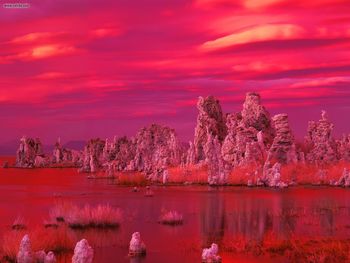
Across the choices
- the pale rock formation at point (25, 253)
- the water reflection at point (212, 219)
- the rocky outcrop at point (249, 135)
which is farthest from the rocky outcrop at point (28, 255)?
the rocky outcrop at point (249, 135)

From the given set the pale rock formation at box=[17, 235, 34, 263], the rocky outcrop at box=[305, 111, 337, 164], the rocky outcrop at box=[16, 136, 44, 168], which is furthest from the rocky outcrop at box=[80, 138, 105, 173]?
the pale rock formation at box=[17, 235, 34, 263]

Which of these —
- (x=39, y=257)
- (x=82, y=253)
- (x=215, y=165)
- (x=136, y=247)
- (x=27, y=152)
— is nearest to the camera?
(x=82, y=253)

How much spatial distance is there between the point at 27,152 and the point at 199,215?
153615 millimetres

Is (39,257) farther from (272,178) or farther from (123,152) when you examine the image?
(123,152)

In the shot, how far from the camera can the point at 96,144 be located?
158m

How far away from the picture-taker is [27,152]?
7495 inches

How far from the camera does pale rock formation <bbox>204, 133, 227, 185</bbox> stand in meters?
73.8

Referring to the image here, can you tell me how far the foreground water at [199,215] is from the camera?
Result: 29453mm

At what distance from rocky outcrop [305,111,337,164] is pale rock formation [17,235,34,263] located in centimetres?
6297

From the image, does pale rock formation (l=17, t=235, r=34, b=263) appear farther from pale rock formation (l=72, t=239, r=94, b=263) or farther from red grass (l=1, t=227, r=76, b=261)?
pale rock formation (l=72, t=239, r=94, b=263)

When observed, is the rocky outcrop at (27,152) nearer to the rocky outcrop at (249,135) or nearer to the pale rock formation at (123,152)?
the pale rock formation at (123,152)

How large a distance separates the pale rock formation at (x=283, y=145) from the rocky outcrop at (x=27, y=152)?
113m

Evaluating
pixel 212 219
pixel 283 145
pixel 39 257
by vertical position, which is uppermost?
pixel 283 145

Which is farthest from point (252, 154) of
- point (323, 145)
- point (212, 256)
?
point (212, 256)
